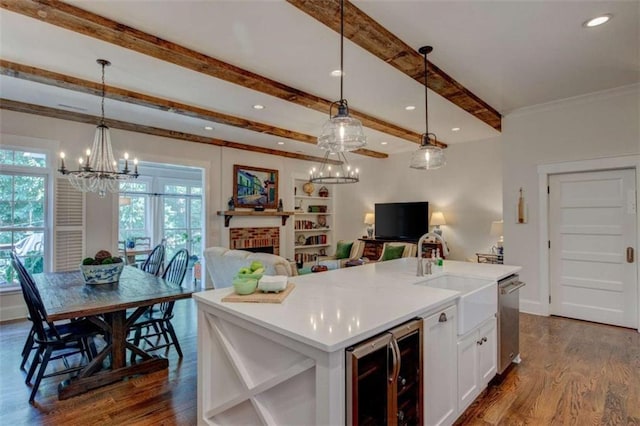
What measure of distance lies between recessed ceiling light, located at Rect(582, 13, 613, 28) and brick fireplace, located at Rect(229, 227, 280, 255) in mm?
5776

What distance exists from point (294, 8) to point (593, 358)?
13.2ft

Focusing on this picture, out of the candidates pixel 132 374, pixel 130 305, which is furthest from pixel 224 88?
pixel 132 374

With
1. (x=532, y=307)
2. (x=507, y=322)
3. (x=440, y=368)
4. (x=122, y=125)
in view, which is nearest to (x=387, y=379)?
(x=440, y=368)

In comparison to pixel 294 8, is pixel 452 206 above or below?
below

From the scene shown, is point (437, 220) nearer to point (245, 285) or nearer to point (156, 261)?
point (156, 261)

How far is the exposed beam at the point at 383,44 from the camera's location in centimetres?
219

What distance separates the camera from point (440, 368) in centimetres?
187

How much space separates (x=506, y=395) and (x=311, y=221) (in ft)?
20.4

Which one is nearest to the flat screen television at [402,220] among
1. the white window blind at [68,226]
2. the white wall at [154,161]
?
the white wall at [154,161]

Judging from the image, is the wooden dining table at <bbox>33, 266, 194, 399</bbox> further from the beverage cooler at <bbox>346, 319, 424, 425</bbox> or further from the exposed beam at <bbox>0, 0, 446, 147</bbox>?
the exposed beam at <bbox>0, 0, 446, 147</bbox>

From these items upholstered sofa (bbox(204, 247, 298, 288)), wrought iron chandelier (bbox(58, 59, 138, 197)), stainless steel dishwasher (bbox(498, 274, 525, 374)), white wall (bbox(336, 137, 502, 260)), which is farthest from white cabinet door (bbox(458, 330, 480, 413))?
white wall (bbox(336, 137, 502, 260))

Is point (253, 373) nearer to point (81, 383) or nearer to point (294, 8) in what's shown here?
point (81, 383)

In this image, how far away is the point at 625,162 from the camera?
3.84 m

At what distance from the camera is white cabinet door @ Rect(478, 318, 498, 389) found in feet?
7.73
